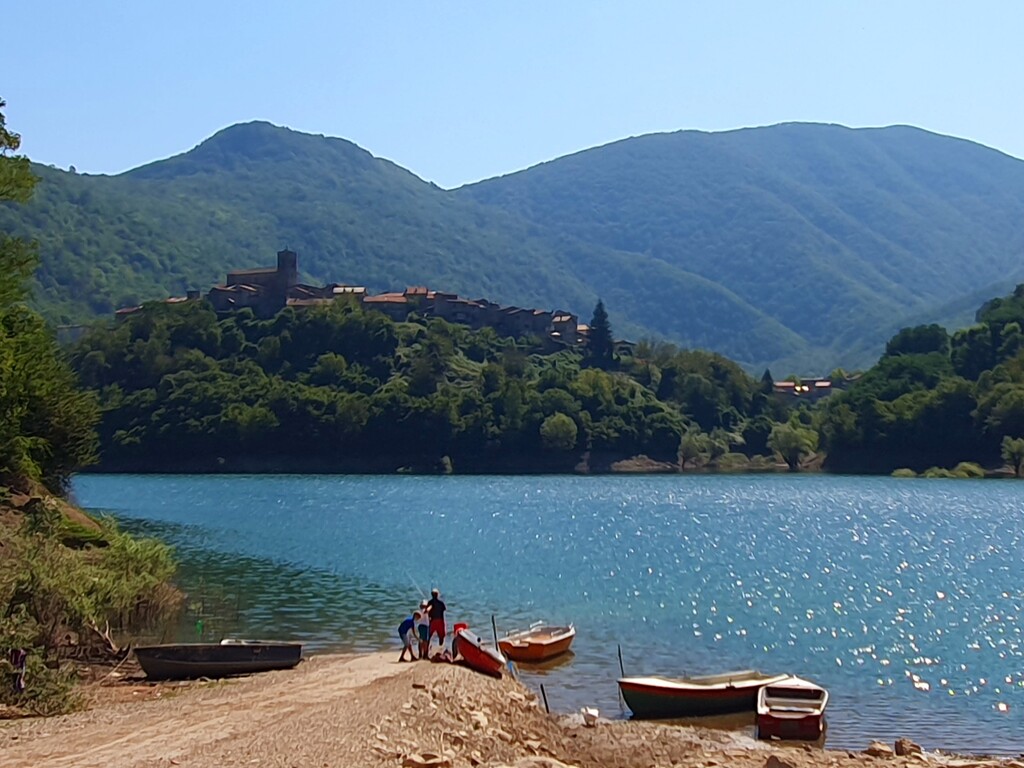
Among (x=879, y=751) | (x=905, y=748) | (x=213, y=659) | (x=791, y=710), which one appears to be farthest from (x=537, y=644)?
(x=905, y=748)

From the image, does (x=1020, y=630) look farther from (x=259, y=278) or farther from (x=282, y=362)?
(x=259, y=278)

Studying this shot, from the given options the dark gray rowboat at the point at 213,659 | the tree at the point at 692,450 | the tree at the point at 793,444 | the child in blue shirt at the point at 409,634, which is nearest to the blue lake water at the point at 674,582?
the child in blue shirt at the point at 409,634

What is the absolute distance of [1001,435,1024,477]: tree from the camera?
117 meters

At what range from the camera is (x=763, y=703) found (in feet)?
84.3

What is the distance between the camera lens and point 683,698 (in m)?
26.4

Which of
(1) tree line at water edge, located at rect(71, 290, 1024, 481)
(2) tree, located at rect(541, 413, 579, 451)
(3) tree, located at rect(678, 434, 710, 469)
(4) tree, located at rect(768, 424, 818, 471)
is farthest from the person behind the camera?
(3) tree, located at rect(678, 434, 710, 469)

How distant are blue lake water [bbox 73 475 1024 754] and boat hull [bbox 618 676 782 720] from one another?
882 mm

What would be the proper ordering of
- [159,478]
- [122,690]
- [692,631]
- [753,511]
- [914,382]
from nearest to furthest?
[122,690]
[692,631]
[753,511]
[159,478]
[914,382]

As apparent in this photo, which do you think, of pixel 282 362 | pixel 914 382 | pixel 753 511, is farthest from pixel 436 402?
pixel 753 511

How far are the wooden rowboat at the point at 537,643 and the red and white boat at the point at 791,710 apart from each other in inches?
290

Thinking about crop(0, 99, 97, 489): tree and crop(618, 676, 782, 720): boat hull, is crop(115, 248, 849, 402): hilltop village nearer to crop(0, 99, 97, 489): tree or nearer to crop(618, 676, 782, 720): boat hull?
crop(0, 99, 97, 489): tree

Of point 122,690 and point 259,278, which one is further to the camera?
point 259,278

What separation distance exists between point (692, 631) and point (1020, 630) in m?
10.1

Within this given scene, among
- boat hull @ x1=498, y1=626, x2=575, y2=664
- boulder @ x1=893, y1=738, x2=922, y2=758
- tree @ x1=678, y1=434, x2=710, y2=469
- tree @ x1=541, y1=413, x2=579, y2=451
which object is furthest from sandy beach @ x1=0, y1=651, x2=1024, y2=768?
tree @ x1=678, y1=434, x2=710, y2=469
